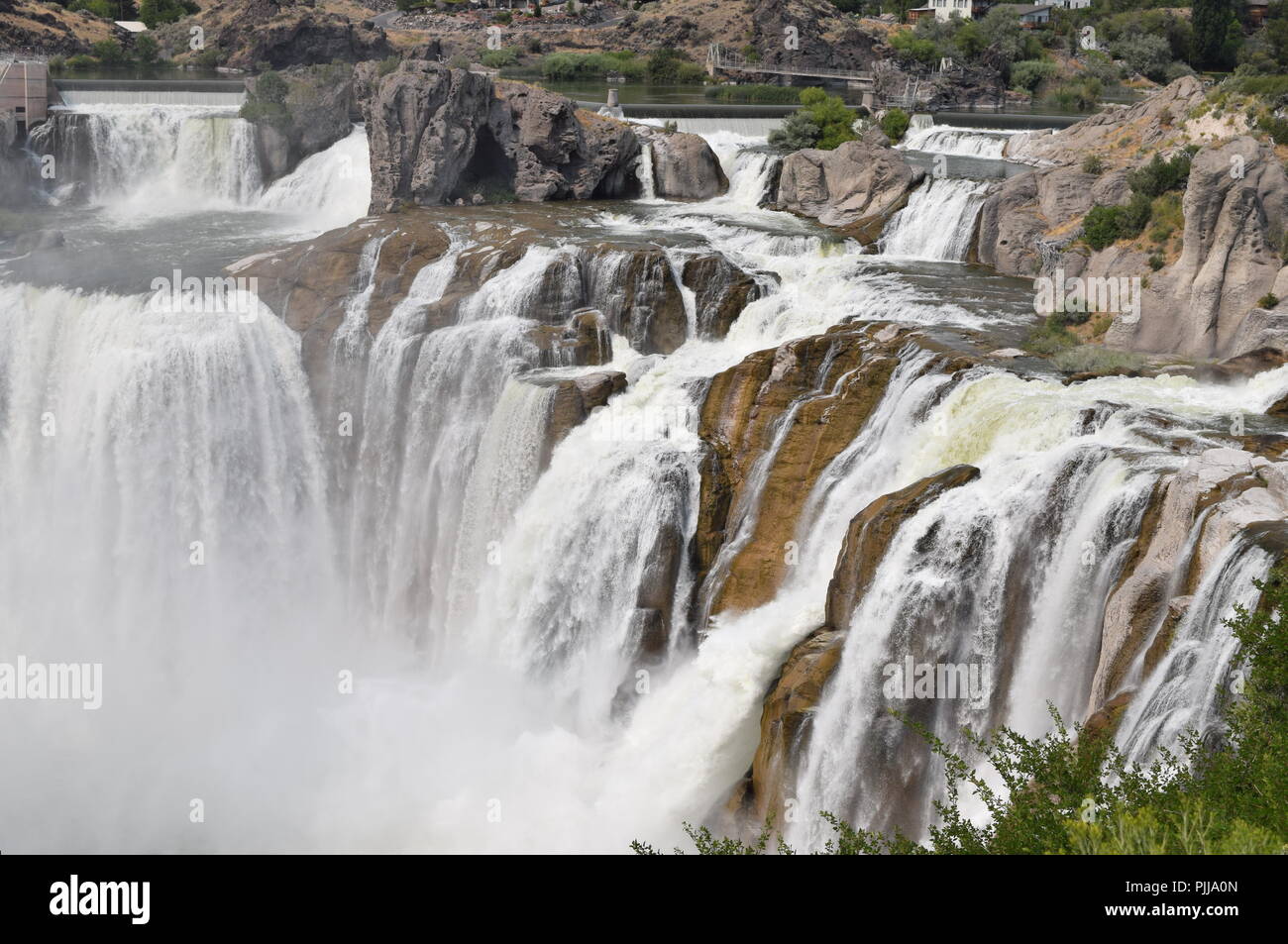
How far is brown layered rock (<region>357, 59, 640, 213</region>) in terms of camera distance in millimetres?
38500

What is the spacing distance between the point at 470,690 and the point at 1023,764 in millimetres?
13846

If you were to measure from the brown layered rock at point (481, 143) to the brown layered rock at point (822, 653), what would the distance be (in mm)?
23842

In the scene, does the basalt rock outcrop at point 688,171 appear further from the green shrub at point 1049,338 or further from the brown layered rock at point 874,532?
the brown layered rock at point 874,532

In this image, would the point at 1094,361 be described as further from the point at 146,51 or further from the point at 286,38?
the point at 146,51

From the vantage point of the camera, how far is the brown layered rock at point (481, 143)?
3850 centimetres

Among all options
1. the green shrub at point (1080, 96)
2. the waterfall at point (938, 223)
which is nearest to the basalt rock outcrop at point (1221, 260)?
the waterfall at point (938, 223)

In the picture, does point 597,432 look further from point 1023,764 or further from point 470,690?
point 1023,764

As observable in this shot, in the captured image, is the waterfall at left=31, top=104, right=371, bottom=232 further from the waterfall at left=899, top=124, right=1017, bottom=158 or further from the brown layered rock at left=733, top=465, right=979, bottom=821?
the brown layered rock at left=733, top=465, right=979, bottom=821

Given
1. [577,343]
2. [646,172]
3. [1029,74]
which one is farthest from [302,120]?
[1029,74]

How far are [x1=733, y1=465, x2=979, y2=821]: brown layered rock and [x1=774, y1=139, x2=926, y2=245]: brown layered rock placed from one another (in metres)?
15.9

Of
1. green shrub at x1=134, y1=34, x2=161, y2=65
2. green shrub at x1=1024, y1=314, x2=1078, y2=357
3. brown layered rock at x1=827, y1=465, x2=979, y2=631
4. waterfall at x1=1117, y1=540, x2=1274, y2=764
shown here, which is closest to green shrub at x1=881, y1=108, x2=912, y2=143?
green shrub at x1=1024, y1=314, x2=1078, y2=357

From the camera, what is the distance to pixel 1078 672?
1631 cm

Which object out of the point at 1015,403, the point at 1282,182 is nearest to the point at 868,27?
the point at 1282,182

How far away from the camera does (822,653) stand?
1881 centimetres
